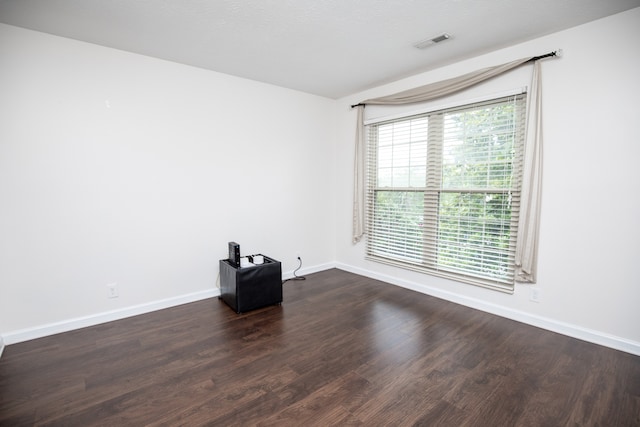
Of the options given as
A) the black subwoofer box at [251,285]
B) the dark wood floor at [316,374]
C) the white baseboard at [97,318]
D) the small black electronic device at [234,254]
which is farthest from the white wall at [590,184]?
the white baseboard at [97,318]

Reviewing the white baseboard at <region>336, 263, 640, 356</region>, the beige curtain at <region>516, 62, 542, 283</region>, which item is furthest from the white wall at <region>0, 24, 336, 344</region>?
the beige curtain at <region>516, 62, 542, 283</region>

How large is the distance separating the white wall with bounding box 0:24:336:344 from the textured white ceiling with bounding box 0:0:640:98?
1.07 feet

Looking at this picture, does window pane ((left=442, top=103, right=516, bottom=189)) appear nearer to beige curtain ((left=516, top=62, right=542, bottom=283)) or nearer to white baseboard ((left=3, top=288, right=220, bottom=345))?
beige curtain ((left=516, top=62, right=542, bottom=283))

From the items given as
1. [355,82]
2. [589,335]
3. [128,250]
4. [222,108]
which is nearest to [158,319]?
[128,250]

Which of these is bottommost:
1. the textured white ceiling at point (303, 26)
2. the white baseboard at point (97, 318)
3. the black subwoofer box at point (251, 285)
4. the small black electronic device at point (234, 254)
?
the white baseboard at point (97, 318)

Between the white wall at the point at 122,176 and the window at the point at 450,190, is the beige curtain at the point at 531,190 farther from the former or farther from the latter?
the white wall at the point at 122,176

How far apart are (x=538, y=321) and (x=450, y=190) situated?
1.50 metres

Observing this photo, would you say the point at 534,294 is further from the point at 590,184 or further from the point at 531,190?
the point at 590,184

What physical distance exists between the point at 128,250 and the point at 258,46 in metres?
2.36

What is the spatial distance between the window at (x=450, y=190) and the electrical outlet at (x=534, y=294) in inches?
7.2

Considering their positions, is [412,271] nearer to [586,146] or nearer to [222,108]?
[586,146]

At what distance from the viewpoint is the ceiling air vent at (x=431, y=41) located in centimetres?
259

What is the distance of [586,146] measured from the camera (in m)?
2.47

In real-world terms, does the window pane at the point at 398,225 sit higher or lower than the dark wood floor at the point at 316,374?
higher
